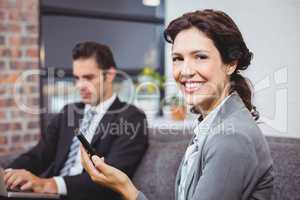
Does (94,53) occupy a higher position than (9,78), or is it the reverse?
(94,53)

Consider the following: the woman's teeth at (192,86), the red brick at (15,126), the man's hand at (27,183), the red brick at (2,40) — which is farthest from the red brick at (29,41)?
the woman's teeth at (192,86)

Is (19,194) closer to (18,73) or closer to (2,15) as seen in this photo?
(18,73)

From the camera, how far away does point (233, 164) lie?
32.0 inches

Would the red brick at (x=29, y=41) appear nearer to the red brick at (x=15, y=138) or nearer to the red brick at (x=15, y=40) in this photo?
the red brick at (x=15, y=40)

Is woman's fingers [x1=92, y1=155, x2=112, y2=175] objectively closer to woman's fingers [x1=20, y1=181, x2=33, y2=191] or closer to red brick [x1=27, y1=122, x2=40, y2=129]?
woman's fingers [x1=20, y1=181, x2=33, y2=191]

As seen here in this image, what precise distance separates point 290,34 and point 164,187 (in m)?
0.74

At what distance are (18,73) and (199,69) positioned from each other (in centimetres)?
151

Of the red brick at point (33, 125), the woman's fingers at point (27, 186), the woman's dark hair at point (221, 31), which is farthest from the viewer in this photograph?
the red brick at point (33, 125)

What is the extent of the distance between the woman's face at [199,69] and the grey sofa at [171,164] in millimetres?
372

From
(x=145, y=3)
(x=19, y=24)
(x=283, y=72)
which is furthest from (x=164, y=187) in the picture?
(x=145, y=3)

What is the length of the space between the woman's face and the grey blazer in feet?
0.30

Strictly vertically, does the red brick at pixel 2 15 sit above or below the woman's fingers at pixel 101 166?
above

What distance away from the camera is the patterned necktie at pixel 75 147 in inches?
70.7

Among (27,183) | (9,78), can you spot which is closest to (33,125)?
(9,78)
